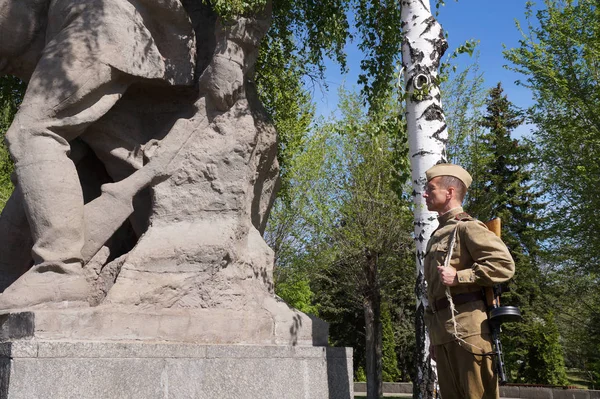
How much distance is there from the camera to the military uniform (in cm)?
324

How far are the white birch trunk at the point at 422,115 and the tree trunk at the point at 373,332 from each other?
17497 millimetres

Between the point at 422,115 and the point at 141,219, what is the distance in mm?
2510

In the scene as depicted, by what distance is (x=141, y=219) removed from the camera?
4.99 m

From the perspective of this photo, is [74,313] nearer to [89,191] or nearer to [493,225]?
[89,191]

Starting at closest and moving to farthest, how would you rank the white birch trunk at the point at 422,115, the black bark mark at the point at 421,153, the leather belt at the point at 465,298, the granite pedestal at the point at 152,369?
the leather belt at the point at 465,298 < the granite pedestal at the point at 152,369 < the white birch trunk at the point at 422,115 < the black bark mark at the point at 421,153

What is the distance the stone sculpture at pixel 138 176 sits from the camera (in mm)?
4219

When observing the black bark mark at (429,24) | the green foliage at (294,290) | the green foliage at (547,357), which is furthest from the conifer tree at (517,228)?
the black bark mark at (429,24)

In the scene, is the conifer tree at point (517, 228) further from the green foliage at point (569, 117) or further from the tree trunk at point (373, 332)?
the tree trunk at point (373, 332)

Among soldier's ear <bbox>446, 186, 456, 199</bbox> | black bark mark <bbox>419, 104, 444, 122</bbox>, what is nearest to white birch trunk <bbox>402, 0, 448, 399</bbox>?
black bark mark <bbox>419, 104, 444, 122</bbox>

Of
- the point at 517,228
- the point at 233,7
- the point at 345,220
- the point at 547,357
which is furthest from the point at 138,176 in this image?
the point at 517,228

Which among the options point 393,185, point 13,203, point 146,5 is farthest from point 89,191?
point 393,185

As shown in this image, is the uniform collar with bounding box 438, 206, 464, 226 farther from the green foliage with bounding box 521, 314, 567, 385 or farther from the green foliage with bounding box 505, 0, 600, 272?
the green foliage with bounding box 521, 314, 567, 385

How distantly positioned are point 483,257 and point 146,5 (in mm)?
3170

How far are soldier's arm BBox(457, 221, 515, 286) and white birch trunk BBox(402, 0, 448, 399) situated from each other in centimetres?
183
